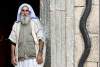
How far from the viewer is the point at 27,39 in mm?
6406

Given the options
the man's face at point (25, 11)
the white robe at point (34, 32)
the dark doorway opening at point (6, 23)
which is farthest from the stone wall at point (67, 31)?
the dark doorway opening at point (6, 23)

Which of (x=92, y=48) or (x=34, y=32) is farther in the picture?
(x=92, y=48)

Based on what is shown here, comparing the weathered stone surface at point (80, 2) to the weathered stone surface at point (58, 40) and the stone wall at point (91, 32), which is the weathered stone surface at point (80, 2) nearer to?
the stone wall at point (91, 32)

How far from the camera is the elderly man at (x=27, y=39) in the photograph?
640cm

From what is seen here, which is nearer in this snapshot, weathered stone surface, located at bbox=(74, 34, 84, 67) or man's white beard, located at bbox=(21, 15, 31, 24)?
man's white beard, located at bbox=(21, 15, 31, 24)

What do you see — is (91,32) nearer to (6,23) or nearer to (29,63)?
(29,63)

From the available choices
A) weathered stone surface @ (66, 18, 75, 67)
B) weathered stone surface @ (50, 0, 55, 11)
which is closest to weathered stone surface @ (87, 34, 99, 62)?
weathered stone surface @ (66, 18, 75, 67)

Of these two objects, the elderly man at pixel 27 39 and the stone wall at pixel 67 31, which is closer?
the elderly man at pixel 27 39

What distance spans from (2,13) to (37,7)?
0.99 meters

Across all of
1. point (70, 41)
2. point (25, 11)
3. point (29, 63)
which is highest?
point (25, 11)

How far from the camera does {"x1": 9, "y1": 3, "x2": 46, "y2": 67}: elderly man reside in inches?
252

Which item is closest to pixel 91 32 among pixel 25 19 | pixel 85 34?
pixel 85 34

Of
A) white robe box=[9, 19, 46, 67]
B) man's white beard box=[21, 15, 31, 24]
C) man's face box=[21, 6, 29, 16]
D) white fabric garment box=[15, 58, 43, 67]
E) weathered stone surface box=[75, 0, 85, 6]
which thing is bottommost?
white fabric garment box=[15, 58, 43, 67]

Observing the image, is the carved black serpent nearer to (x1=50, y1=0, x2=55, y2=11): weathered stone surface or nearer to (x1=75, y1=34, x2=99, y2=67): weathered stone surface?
(x1=75, y1=34, x2=99, y2=67): weathered stone surface
